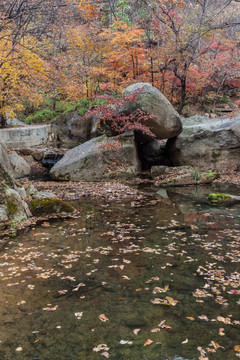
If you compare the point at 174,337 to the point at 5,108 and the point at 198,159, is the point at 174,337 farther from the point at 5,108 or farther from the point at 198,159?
the point at 5,108

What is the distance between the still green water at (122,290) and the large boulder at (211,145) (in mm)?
6465

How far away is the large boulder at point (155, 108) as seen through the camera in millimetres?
12477

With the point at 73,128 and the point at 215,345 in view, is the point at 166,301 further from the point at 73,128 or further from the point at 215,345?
the point at 73,128

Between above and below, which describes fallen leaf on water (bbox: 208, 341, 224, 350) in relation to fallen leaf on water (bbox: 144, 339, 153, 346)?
below

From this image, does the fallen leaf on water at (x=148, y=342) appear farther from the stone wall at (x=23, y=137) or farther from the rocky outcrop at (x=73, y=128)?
the stone wall at (x=23, y=137)

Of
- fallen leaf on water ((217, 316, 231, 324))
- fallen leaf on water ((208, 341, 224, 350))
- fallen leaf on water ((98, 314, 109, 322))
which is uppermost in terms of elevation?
fallen leaf on water ((98, 314, 109, 322))

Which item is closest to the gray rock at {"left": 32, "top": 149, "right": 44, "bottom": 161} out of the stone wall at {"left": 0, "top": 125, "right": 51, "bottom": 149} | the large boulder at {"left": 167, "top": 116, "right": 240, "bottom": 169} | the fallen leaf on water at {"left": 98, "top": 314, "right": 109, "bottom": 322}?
the stone wall at {"left": 0, "top": 125, "right": 51, "bottom": 149}

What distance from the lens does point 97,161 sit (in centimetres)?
1273

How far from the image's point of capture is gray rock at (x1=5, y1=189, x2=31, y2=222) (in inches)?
300

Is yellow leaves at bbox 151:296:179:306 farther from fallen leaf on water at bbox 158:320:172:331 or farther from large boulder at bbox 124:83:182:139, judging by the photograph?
large boulder at bbox 124:83:182:139

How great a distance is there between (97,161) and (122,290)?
8.79 m

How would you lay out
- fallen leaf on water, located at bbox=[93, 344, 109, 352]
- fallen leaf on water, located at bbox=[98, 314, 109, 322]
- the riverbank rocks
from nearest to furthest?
fallen leaf on water, located at bbox=[93, 344, 109, 352] < fallen leaf on water, located at bbox=[98, 314, 109, 322] < the riverbank rocks

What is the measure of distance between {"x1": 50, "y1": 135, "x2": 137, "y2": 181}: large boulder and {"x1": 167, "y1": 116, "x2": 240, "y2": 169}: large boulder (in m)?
2.50

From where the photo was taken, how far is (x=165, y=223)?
736 centimetres
